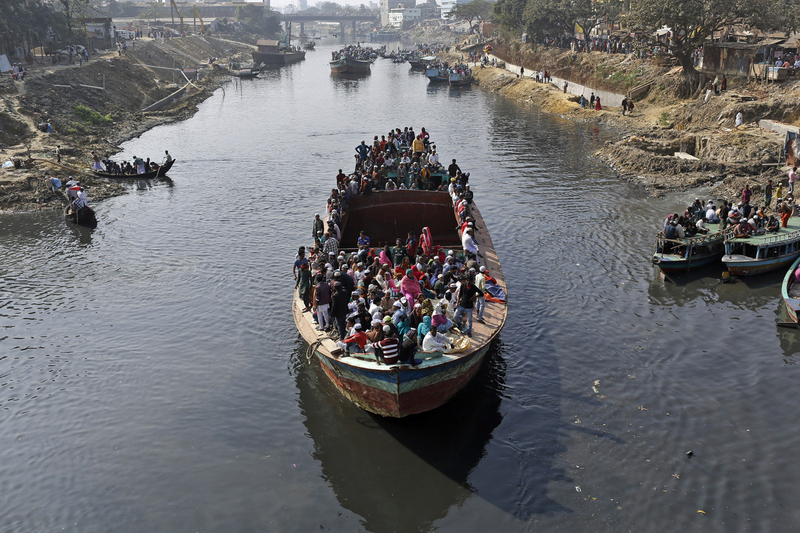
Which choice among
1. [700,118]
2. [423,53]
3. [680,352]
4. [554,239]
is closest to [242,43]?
[423,53]

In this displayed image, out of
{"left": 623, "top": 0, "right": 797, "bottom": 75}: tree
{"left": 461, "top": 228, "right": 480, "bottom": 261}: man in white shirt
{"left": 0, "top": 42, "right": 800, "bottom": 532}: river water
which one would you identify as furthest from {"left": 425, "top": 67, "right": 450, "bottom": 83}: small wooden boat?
{"left": 461, "top": 228, "right": 480, "bottom": 261}: man in white shirt

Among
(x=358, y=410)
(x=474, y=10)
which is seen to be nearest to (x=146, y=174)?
(x=358, y=410)

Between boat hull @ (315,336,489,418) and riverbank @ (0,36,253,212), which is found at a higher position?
riverbank @ (0,36,253,212)

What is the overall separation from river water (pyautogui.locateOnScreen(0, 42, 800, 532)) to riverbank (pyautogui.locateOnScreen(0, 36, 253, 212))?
4.59 metres

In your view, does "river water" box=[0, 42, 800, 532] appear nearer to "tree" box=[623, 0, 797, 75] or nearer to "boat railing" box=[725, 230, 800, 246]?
"boat railing" box=[725, 230, 800, 246]

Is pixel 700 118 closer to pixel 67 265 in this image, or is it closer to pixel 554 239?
pixel 554 239

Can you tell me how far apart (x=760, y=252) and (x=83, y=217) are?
2760cm

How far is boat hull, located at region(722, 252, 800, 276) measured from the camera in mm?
21094

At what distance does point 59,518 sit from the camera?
39.9 feet

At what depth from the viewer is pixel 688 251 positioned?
21.6m

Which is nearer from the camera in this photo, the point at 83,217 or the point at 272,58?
the point at 83,217

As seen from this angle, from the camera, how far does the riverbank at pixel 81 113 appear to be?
3297 cm

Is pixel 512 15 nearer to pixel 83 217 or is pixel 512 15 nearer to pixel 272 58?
pixel 272 58

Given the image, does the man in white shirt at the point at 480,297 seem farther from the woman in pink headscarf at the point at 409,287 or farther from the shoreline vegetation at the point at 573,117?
the shoreline vegetation at the point at 573,117
